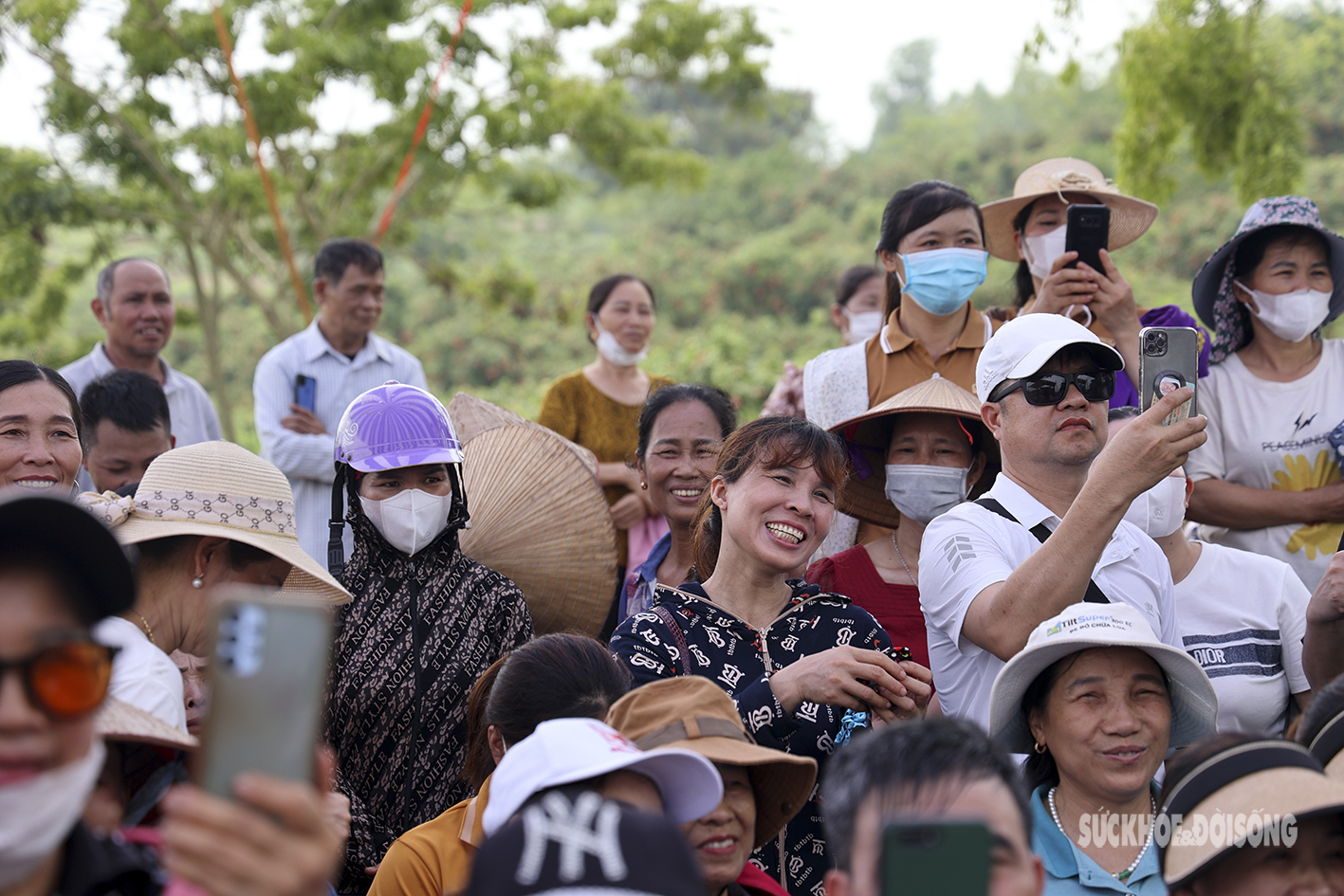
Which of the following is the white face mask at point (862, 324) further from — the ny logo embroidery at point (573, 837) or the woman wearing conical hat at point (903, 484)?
the ny logo embroidery at point (573, 837)

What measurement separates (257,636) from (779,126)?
36.4m

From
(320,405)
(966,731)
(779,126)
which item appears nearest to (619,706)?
(966,731)

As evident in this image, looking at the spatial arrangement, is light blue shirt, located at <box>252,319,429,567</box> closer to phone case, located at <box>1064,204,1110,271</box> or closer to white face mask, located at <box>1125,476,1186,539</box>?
phone case, located at <box>1064,204,1110,271</box>

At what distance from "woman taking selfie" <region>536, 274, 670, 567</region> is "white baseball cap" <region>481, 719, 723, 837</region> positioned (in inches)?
106

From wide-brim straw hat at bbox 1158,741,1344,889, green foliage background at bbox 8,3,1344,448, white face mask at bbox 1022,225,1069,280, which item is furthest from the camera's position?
green foliage background at bbox 8,3,1344,448

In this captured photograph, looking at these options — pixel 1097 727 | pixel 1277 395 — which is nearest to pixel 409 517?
pixel 1097 727

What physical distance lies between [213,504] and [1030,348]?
7.22ft

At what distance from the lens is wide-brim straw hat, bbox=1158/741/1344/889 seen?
6.56ft

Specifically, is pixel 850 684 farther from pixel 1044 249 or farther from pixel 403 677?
pixel 1044 249

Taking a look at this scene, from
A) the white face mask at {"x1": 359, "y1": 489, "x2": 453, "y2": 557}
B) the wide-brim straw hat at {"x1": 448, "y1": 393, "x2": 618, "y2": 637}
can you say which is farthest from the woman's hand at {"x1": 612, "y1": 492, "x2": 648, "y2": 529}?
the white face mask at {"x1": 359, "y1": 489, "x2": 453, "y2": 557}

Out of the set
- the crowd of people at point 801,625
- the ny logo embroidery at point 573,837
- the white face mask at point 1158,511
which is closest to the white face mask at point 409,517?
the crowd of people at point 801,625

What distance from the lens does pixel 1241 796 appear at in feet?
6.72

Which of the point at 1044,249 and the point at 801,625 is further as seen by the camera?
the point at 1044,249

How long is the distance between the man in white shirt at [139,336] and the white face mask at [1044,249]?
3838 mm
